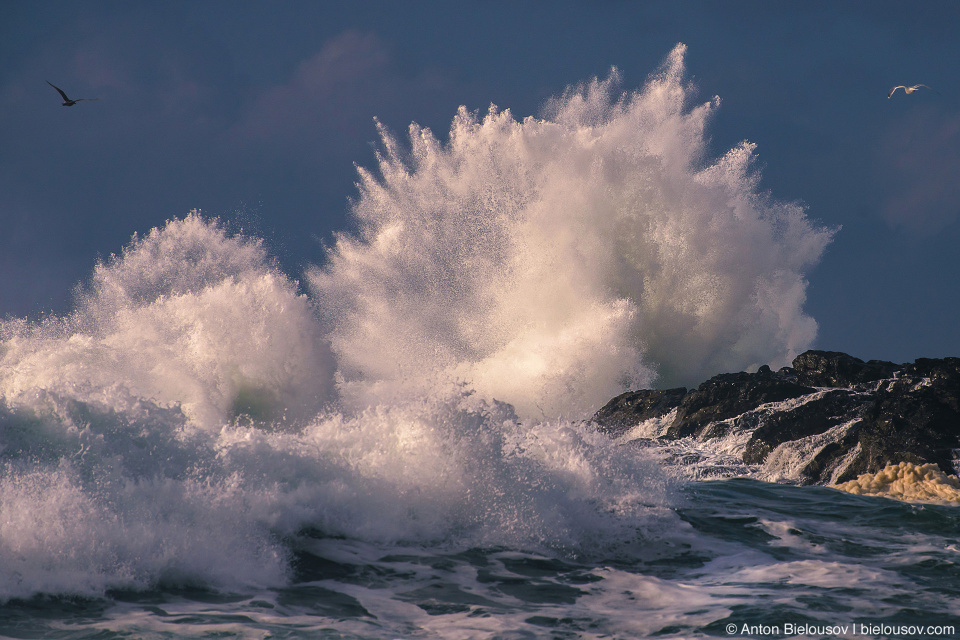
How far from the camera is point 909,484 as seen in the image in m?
12.4

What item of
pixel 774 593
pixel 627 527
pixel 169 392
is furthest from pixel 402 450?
pixel 169 392

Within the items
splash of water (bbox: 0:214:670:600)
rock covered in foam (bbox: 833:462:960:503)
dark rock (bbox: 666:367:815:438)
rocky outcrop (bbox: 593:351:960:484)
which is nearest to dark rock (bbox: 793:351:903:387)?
rocky outcrop (bbox: 593:351:960:484)

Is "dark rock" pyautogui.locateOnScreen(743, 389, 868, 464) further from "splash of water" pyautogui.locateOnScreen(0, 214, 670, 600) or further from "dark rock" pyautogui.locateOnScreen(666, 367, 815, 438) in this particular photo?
"splash of water" pyautogui.locateOnScreen(0, 214, 670, 600)

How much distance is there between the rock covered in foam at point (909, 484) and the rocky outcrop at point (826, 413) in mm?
538

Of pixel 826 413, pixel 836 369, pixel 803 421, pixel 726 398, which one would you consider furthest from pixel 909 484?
pixel 836 369

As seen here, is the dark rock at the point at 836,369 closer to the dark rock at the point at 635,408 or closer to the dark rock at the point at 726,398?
the dark rock at the point at 726,398

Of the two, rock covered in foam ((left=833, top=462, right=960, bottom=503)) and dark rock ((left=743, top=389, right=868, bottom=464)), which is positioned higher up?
dark rock ((left=743, top=389, right=868, bottom=464))

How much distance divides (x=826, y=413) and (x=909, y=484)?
4603 millimetres

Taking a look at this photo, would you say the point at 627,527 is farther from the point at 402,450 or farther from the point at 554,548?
the point at 402,450

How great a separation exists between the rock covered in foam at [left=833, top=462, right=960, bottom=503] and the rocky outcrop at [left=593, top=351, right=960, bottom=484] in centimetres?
54

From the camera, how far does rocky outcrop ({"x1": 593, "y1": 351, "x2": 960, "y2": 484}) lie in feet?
47.1

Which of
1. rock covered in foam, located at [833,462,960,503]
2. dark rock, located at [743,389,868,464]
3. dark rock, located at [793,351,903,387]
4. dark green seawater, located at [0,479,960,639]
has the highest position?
dark rock, located at [793,351,903,387]

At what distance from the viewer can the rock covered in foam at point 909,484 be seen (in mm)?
11797

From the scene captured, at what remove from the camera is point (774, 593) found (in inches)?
238
